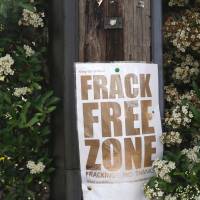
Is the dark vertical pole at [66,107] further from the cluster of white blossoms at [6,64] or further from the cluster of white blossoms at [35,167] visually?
the cluster of white blossoms at [6,64]

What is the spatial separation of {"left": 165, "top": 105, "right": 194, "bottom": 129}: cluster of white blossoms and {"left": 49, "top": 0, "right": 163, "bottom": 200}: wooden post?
13cm

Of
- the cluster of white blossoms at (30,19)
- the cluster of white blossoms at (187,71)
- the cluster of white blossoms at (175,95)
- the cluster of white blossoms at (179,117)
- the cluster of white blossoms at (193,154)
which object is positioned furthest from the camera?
the cluster of white blossoms at (187,71)

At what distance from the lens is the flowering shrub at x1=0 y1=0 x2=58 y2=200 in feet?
14.0

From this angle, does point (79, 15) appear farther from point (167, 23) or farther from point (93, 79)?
point (167, 23)

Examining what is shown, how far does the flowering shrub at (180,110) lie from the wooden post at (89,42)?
0.89 ft

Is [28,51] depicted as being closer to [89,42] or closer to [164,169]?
[89,42]

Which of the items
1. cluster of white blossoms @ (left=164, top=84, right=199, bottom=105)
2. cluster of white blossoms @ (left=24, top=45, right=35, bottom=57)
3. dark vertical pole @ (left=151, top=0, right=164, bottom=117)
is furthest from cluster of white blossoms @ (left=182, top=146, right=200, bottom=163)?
cluster of white blossoms @ (left=24, top=45, right=35, bottom=57)

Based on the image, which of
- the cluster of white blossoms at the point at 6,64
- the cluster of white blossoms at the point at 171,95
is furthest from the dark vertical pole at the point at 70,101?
the cluster of white blossoms at the point at 171,95

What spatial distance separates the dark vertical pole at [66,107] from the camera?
4.26m

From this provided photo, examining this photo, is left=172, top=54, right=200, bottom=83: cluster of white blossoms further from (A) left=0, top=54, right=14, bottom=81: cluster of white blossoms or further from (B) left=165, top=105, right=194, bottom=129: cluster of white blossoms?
(A) left=0, top=54, right=14, bottom=81: cluster of white blossoms

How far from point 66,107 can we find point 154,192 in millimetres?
899

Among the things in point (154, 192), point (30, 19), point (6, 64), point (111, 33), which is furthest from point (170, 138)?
point (30, 19)

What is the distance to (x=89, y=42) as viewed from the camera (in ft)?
14.1

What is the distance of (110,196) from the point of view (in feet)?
13.6
